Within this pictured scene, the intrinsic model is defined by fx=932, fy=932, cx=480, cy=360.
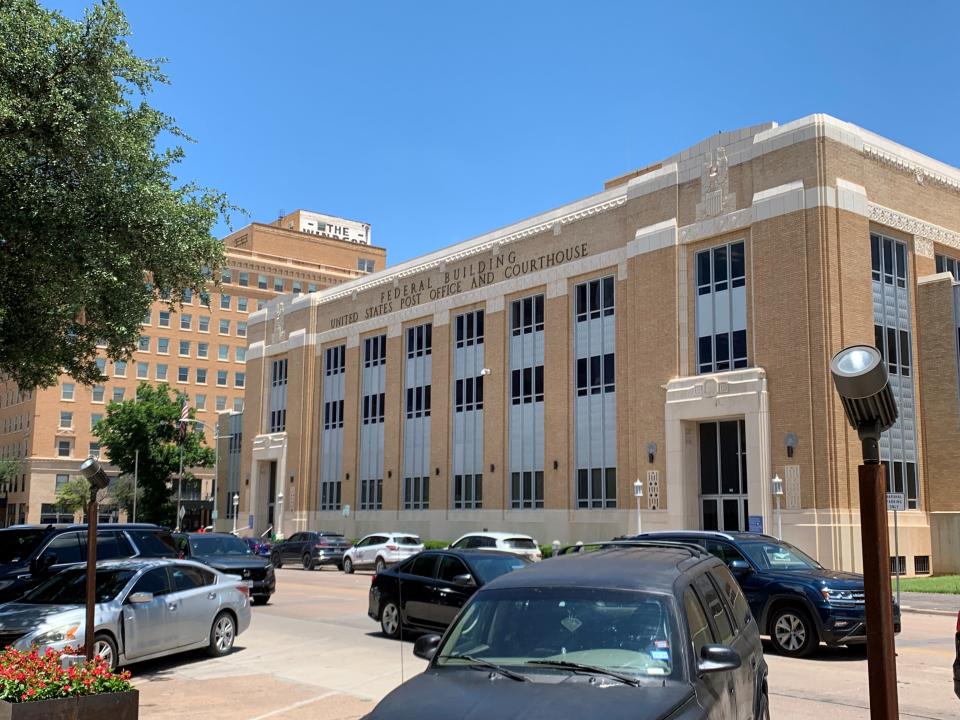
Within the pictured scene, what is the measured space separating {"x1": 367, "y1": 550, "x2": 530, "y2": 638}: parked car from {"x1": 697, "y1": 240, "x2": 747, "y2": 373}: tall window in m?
21.0

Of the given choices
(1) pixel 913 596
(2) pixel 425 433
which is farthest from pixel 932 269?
(2) pixel 425 433

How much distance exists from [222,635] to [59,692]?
290 inches

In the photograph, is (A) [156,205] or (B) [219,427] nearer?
(A) [156,205]

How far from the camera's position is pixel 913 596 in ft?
84.6

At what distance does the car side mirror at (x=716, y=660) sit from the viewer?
536 cm

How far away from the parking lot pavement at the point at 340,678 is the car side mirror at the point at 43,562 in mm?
3805

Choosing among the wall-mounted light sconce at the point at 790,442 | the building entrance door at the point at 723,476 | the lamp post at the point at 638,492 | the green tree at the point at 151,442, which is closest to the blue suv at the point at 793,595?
the wall-mounted light sconce at the point at 790,442

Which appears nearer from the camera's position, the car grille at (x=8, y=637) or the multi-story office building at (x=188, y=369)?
the car grille at (x=8, y=637)

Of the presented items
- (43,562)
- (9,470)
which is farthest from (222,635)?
(9,470)

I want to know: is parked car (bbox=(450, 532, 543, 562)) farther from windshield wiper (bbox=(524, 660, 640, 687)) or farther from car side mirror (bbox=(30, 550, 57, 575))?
windshield wiper (bbox=(524, 660, 640, 687))

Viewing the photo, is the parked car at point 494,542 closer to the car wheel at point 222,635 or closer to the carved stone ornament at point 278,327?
the car wheel at point 222,635

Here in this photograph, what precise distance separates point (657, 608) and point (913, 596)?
76.9 ft

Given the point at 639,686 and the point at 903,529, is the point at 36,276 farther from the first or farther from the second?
the point at 903,529

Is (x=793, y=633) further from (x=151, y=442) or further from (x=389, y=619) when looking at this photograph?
(x=151, y=442)
